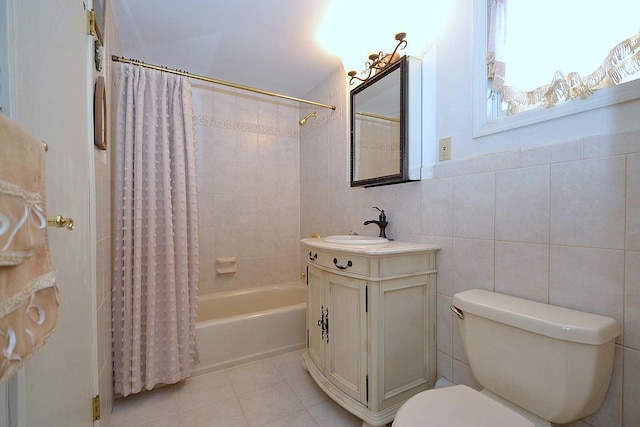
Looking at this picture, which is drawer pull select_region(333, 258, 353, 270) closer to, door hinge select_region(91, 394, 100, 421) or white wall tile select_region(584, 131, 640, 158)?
white wall tile select_region(584, 131, 640, 158)

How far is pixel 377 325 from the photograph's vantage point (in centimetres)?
121

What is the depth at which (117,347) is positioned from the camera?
151cm

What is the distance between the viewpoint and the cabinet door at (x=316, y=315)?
1500 millimetres

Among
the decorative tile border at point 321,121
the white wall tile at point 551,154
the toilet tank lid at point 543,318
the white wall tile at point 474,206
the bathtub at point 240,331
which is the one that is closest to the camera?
the toilet tank lid at point 543,318

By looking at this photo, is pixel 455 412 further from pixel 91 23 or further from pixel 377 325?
pixel 91 23

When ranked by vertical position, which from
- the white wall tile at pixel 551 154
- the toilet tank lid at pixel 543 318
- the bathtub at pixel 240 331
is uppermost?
the white wall tile at pixel 551 154

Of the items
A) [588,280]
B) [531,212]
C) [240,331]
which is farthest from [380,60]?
[240,331]

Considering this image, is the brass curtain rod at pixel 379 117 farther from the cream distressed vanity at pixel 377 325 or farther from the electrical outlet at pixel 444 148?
the cream distressed vanity at pixel 377 325

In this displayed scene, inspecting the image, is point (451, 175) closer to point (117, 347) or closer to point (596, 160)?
point (596, 160)

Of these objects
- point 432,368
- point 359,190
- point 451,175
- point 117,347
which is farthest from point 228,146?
point 432,368

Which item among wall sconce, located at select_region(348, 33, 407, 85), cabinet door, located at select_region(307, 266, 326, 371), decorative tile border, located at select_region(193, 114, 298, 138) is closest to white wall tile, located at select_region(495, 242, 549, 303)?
cabinet door, located at select_region(307, 266, 326, 371)

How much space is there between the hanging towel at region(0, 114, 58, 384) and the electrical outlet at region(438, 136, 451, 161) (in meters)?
1.44

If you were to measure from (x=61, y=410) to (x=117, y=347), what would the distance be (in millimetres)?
830

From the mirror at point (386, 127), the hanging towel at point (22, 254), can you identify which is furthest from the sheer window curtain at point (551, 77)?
the hanging towel at point (22, 254)
